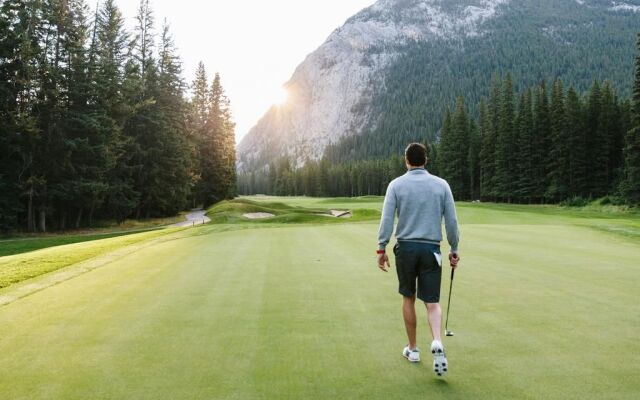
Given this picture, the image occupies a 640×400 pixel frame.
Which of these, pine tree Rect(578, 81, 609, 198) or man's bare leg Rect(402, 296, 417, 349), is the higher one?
pine tree Rect(578, 81, 609, 198)

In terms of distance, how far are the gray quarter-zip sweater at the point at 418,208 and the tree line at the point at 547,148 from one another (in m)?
47.6

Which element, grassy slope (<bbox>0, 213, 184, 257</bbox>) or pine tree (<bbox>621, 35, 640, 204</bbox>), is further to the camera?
pine tree (<bbox>621, 35, 640, 204</bbox>)

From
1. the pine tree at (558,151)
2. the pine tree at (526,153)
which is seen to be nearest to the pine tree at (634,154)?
the pine tree at (558,151)

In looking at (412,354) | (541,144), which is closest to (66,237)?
(412,354)

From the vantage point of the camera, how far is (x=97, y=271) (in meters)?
11.7

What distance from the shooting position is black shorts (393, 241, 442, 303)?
5371mm

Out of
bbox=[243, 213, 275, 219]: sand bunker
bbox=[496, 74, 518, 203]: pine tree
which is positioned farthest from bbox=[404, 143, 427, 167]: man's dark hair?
bbox=[496, 74, 518, 203]: pine tree

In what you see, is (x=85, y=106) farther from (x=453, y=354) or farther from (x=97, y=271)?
(x=453, y=354)

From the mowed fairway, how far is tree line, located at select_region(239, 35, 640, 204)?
44.4 metres

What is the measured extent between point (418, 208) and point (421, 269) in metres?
0.75

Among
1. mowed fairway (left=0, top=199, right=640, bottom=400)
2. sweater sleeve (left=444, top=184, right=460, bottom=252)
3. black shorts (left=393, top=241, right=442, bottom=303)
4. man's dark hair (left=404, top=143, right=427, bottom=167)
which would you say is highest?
man's dark hair (left=404, top=143, right=427, bottom=167)

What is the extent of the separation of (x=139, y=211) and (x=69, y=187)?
487 inches

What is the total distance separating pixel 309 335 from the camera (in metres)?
6.10

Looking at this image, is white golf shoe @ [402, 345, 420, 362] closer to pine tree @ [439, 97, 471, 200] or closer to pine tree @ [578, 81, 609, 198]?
pine tree @ [578, 81, 609, 198]
